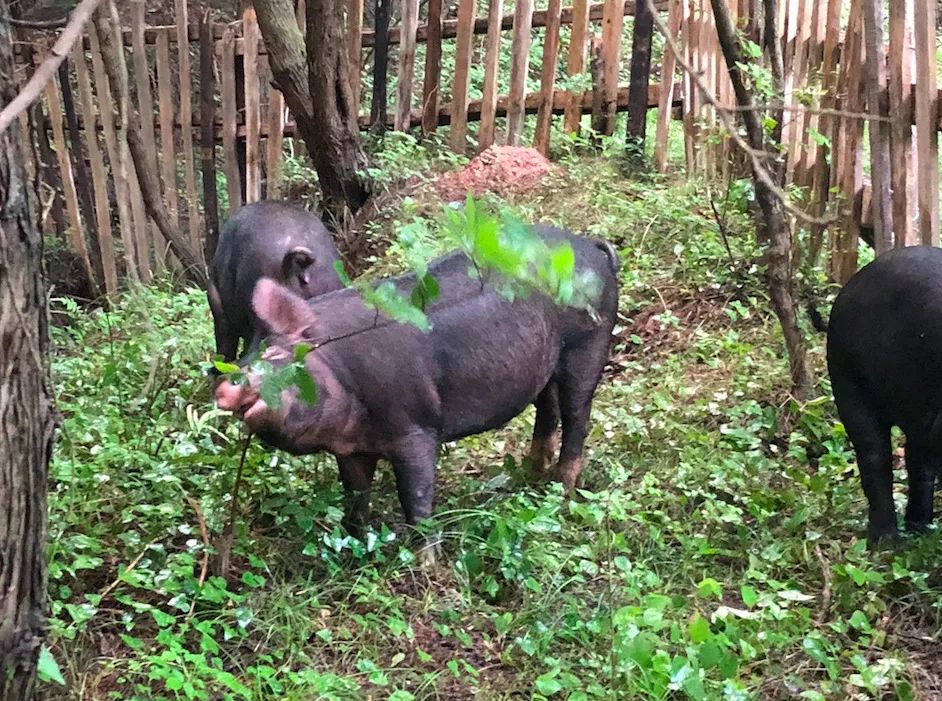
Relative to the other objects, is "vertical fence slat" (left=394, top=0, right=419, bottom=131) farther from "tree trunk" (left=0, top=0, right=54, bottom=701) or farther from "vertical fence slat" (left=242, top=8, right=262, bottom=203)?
"tree trunk" (left=0, top=0, right=54, bottom=701)

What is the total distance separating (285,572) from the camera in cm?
342

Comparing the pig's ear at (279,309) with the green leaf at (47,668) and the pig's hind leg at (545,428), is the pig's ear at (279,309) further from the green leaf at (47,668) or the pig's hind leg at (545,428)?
the pig's hind leg at (545,428)

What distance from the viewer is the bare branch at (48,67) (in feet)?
4.63

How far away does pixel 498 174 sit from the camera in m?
7.28

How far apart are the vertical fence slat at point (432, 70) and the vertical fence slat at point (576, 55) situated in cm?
100

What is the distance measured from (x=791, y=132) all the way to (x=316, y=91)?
2.98m

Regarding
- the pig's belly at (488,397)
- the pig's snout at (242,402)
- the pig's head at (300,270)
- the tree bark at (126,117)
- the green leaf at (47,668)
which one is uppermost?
the tree bark at (126,117)

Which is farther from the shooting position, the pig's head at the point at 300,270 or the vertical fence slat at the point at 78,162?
the vertical fence slat at the point at 78,162

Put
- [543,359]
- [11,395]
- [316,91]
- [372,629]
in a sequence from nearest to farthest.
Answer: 1. [11,395]
2. [372,629]
3. [543,359]
4. [316,91]

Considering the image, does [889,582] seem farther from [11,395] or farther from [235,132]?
[235,132]

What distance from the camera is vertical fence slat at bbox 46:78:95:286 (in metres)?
8.23

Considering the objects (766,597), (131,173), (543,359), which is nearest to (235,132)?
(131,173)

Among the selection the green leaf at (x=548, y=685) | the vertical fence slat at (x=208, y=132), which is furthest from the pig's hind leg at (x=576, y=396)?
the vertical fence slat at (x=208, y=132)

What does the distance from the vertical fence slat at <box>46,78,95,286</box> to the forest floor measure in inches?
135
